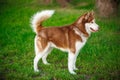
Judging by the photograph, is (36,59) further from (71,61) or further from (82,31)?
(82,31)

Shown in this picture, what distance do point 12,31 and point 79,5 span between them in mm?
431

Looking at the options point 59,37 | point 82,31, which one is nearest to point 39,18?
point 59,37

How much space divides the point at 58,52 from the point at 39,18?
0.77 feet

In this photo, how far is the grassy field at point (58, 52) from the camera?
3.09 m

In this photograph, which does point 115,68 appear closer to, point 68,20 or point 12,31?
point 68,20

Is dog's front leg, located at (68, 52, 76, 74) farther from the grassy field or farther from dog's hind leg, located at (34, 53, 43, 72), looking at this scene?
dog's hind leg, located at (34, 53, 43, 72)

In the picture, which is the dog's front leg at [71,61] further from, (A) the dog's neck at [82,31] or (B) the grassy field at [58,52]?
(A) the dog's neck at [82,31]

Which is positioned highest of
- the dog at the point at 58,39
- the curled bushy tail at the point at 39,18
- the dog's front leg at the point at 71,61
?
the curled bushy tail at the point at 39,18

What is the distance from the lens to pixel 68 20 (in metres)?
3.11

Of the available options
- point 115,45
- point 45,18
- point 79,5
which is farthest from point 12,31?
point 115,45

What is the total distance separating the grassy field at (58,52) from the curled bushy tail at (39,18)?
4cm

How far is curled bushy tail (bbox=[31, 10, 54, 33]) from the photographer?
3066mm

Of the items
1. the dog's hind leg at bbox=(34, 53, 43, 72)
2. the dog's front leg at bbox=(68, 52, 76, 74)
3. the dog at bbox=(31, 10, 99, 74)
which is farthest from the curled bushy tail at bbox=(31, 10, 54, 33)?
the dog's front leg at bbox=(68, 52, 76, 74)

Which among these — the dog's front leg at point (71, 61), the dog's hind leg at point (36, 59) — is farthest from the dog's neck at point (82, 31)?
the dog's hind leg at point (36, 59)
